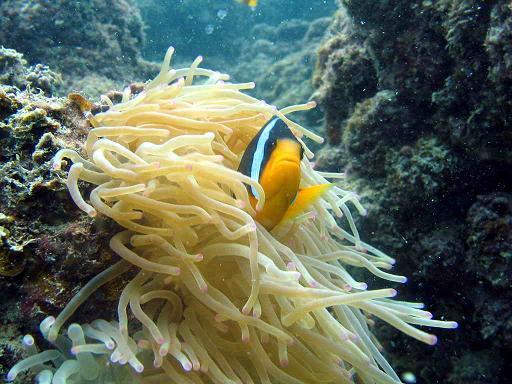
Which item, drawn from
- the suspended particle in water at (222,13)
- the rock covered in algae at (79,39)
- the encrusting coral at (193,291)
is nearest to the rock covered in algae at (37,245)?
the encrusting coral at (193,291)

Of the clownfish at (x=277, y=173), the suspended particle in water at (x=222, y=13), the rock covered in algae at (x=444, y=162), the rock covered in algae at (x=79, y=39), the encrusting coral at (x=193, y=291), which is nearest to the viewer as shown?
the encrusting coral at (x=193, y=291)

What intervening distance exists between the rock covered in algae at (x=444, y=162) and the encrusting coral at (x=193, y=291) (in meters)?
1.63

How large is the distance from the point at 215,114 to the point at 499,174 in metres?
2.44

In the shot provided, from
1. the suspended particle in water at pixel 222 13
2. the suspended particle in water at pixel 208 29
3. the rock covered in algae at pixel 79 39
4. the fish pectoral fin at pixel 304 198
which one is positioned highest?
the suspended particle in water at pixel 222 13

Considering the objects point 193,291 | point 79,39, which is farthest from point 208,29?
point 193,291

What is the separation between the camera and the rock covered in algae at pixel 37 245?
169 centimetres

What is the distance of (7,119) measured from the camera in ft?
6.44

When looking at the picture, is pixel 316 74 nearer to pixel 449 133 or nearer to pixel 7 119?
pixel 449 133

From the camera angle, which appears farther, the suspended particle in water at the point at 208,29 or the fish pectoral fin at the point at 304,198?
the suspended particle in water at the point at 208,29

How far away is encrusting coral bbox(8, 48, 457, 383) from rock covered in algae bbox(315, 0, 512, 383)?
163 cm

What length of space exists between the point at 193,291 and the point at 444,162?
2545 millimetres

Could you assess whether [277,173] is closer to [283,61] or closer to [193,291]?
[193,291]

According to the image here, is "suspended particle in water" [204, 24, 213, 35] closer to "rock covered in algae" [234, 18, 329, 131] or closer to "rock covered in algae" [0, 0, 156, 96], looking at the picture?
"rock covered in algae" [234, 18, 329, 131]

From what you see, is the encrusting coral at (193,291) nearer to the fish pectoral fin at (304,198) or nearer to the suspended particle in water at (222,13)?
the fish pectoral fin at (304,198)
